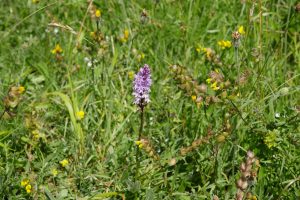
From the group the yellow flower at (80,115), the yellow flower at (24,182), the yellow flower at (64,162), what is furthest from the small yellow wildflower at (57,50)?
the yellow flower at (24,182)

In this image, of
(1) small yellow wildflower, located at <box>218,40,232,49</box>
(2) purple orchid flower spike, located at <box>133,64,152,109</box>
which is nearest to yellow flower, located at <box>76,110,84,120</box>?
(2) purple orchid flower spike, located at <box>133,64,152,109</box>

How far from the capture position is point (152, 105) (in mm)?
2789

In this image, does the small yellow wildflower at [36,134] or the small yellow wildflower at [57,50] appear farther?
the small yellow wildflower at [57,50]

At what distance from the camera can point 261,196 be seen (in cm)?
219

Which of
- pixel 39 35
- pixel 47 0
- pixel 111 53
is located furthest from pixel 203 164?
pixel 47 0

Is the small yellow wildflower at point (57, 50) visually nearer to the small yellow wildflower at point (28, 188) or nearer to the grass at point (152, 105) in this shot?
the grass at point (152, 105)

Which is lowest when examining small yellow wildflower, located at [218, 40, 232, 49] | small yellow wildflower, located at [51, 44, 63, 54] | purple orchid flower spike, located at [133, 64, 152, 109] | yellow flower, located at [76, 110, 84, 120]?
yellow flower, located at [76, 110, 84, 120]

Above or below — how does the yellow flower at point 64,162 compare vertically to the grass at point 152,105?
below

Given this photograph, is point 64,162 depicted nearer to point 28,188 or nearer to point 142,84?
point 28,188

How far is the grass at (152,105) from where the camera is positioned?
7.47ft

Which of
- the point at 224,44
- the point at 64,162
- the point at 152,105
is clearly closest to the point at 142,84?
the point at 64,162

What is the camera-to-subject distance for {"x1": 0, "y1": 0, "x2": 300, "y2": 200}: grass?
2.28 meters

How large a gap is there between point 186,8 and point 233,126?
1.26 metres

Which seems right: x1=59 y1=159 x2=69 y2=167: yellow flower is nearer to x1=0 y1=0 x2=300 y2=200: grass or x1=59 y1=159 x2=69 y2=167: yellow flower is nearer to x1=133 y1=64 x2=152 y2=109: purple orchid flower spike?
x1=0 y1=0 x2=300 y2=200: grass
